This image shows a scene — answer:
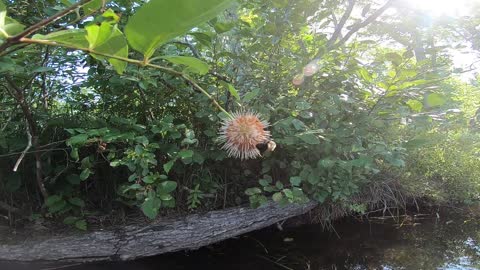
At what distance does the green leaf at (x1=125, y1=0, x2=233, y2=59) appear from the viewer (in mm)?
292

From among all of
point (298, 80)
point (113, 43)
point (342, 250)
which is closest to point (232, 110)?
point (298, 80)

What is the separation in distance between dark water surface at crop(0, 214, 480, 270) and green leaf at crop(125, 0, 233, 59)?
5.98 feet

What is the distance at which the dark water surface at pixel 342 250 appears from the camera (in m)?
2.07

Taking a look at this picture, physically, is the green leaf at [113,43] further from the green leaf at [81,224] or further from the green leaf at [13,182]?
the green leaf at [13,182]

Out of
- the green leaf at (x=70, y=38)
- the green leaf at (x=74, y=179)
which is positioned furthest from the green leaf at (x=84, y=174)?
the green leaf at (x=70, y=38)

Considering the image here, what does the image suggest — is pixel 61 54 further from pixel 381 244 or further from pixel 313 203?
pixel 381 244

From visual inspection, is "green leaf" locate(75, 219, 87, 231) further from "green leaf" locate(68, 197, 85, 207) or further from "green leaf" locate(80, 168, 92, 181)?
"green leaf" locate(80, 168, 92, 181)

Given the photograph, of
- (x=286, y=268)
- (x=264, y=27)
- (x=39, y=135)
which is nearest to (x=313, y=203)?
(x=286, y=268)

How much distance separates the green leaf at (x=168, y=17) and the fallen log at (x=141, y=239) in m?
1.79

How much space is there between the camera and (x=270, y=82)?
2049 millimetres

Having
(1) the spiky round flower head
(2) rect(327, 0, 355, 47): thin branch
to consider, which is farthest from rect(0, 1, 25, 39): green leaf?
(2) rect(327, 0, 355, 47): thin branch

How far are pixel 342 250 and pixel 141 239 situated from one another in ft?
3.82

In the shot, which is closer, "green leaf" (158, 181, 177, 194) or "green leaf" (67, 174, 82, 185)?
"green leaf" (158, 181, 177, 194)

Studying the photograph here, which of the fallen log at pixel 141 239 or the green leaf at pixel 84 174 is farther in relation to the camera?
the fallen log at pixel 141 239
